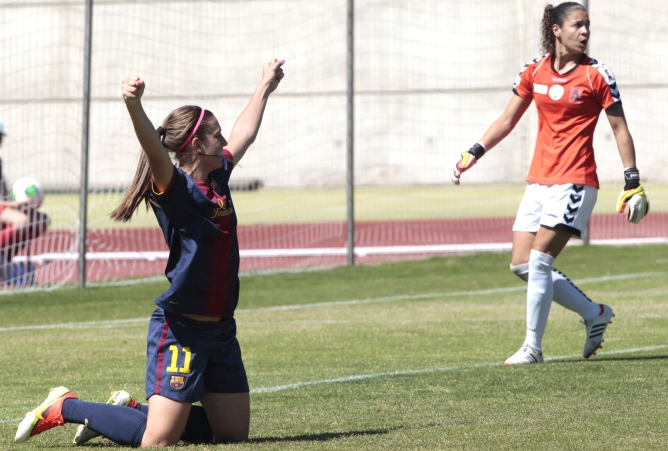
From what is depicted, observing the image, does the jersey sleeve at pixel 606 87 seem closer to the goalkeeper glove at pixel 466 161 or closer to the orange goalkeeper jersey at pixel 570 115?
the orange goalkeeper jersey at pixel 570 115

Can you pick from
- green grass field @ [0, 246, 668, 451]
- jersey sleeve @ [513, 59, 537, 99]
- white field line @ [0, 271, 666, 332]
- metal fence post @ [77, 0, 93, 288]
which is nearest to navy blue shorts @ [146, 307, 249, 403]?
green grass field @ [0, 246, 668, 451]

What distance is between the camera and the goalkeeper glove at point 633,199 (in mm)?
7074

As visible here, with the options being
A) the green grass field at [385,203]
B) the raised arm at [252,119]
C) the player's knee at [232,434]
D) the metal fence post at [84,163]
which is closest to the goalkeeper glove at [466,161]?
the raised arm at [252,119]

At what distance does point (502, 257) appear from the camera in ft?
48.5

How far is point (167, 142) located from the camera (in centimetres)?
498

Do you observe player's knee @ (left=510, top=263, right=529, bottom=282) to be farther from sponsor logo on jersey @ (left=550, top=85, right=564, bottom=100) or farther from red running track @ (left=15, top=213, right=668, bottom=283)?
red running track @ (left=15, top=213, right=668, bottom=283)

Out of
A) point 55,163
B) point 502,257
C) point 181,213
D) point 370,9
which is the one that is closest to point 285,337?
point 181,213

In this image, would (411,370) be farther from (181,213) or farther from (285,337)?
(181,213)

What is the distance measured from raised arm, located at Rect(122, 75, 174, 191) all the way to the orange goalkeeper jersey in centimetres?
330

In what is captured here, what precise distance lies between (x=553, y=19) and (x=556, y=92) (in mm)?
479

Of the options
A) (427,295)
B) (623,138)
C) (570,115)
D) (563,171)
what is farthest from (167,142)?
(427,295)

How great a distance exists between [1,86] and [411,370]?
16816 millimetres

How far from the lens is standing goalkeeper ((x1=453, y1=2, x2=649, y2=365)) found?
7172mm

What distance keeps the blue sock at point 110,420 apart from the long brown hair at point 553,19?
12.7 feet
